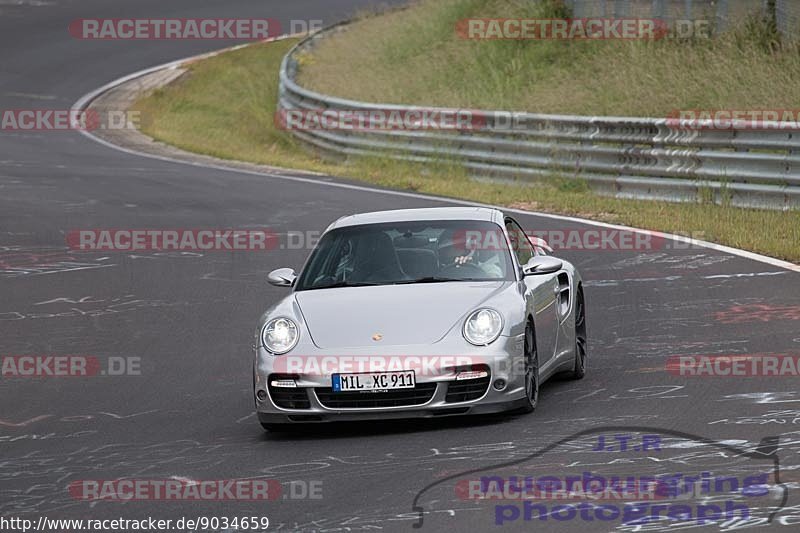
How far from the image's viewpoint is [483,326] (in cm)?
890

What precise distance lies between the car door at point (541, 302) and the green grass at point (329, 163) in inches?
215

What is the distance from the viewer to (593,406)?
923 cm

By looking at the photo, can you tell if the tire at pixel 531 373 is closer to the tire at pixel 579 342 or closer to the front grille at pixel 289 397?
the tire at pixel 579 342

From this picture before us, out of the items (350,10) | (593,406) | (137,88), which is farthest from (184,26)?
(593,406)

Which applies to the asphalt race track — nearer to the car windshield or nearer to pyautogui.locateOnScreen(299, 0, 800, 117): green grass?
the car windshield

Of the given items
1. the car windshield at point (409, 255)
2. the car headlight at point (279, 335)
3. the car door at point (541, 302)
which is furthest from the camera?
the car windshield at point (409, 255)

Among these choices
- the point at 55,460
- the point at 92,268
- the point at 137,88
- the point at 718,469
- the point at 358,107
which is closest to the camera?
the point at 718,469

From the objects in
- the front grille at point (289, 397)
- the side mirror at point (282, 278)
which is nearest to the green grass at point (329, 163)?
the side mirror at point (282, 278)

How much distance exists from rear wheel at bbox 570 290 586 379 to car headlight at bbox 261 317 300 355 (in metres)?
2.26

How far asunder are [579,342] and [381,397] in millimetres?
2339

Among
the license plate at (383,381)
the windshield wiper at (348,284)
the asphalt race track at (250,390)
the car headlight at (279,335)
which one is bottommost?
the asphalt race track at (250,390)

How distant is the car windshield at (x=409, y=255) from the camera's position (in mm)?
9734

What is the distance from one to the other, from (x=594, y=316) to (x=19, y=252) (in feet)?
24.8

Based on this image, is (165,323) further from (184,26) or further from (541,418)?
(184,26)
